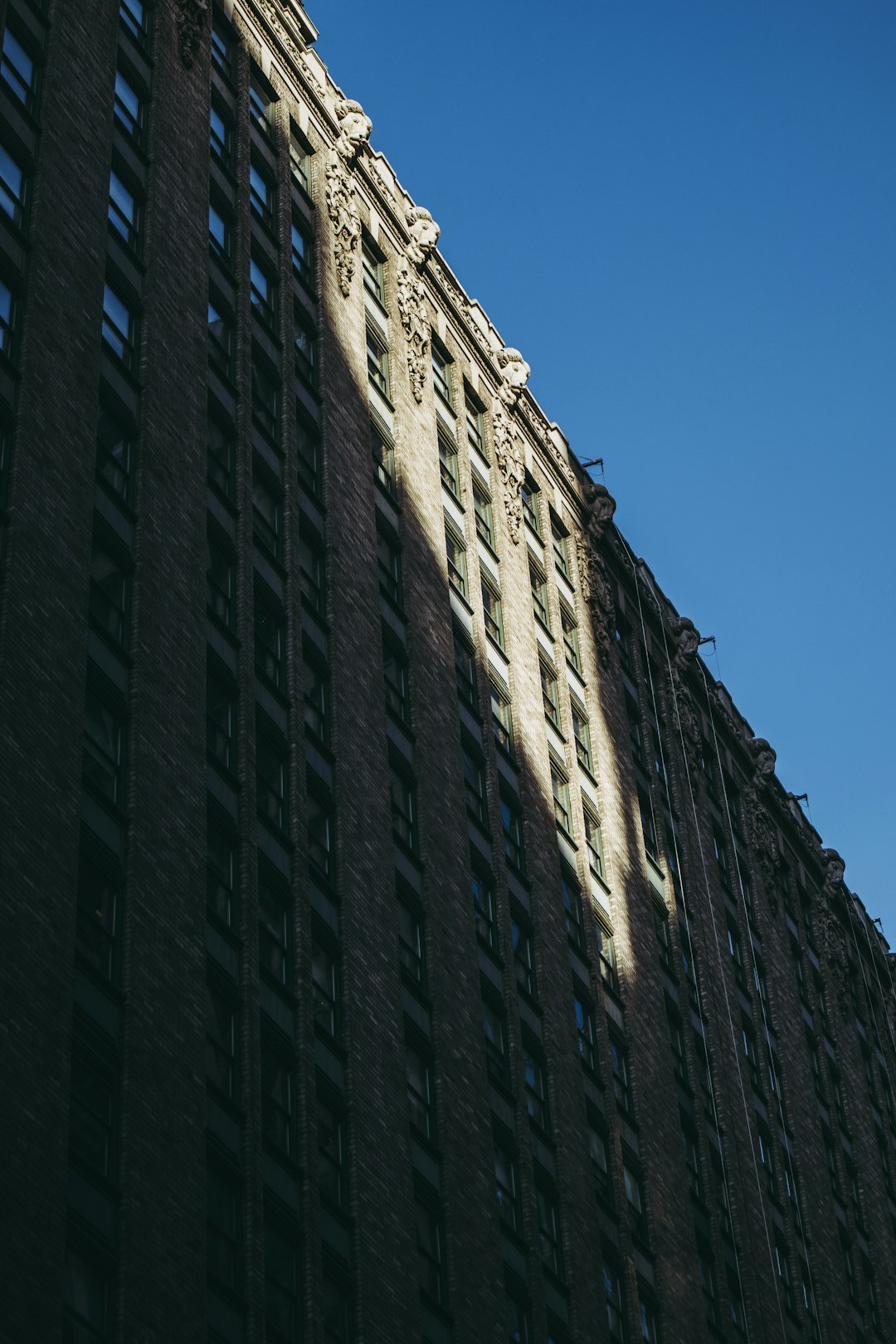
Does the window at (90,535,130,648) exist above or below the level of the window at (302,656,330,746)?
below

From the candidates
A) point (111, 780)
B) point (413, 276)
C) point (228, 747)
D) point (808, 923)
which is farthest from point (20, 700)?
point (808, 923)

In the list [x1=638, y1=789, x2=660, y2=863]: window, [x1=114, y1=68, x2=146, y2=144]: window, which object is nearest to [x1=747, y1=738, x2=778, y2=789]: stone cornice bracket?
[x1=638, y1=789, x2=660, y2=863]: window

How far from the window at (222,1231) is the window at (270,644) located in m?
12.3

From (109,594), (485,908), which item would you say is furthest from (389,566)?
(109,594)

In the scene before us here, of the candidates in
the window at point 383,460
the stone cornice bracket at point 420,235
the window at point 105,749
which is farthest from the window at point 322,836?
the stone cornice bracket at point 420,235

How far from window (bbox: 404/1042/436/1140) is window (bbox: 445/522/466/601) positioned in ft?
55.0

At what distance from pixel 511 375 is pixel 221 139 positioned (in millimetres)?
18021

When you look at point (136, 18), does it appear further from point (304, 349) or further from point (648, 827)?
point (648, 827)

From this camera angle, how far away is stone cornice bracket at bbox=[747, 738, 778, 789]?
84.1 metres

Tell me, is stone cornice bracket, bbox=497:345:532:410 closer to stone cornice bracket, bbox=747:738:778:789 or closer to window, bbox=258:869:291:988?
stone cornice bracket, bbox=747:738:778:789

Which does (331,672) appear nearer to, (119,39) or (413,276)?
(119,39)

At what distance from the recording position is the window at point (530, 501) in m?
69.8

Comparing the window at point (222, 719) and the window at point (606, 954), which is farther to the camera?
the window at point (606, 954)

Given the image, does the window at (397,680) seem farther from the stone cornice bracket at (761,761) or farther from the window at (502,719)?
the stone cornice bracket at (761,761)
